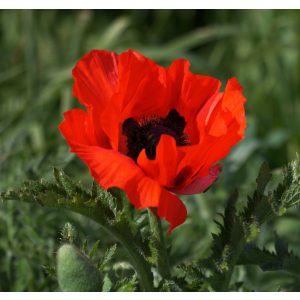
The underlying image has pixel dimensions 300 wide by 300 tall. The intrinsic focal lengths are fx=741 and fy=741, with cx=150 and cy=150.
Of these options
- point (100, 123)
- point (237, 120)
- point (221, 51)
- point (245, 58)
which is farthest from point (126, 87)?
point (221, 51)

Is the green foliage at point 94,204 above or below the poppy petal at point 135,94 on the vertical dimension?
below

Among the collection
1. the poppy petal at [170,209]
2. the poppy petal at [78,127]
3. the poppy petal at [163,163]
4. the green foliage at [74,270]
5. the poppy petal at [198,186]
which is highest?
the poppy petal at [78,127]

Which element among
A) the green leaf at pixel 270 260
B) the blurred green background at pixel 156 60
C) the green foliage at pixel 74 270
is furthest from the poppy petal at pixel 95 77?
the blurred green background at pixel 156 60

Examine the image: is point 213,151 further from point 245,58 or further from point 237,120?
point 245,58

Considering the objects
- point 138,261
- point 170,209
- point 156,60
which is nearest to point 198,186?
point 170,209

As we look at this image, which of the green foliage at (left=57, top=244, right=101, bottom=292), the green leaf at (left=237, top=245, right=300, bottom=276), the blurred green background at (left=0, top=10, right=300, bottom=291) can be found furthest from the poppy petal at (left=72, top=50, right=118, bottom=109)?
the blurred green background at (left=0, top=10, right=300, bottom=291)

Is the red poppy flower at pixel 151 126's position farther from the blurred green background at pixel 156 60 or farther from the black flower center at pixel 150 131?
the blurred green background at pixel 156 60

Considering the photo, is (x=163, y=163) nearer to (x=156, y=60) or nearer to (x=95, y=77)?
(x=95, y=77)

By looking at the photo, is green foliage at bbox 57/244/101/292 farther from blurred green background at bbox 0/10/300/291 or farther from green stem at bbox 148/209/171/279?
blurred green background at bbox 0/10/300/291
